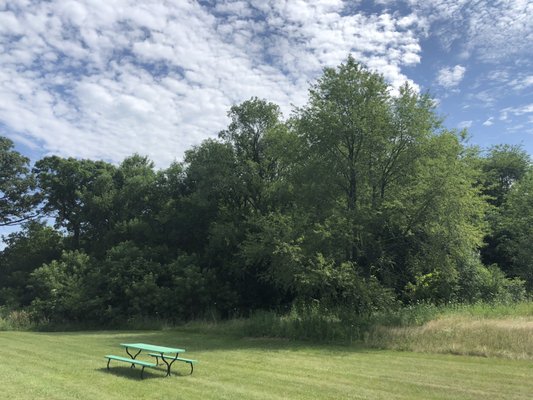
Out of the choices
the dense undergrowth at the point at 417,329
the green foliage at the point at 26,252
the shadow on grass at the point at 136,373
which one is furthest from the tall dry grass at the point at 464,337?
the green foliage at the point at 26,252

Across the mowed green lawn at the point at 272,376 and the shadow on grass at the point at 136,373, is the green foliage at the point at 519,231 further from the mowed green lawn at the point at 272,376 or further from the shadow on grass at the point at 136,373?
the shadow on grass at the point at 136,373

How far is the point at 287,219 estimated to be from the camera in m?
25.9

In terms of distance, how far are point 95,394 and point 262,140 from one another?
2934cm

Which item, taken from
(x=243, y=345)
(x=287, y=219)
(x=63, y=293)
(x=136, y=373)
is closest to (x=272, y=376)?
(x=136, y=373)

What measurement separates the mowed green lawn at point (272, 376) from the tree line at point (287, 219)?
7749mm

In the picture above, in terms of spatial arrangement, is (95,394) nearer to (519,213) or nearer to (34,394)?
(34,394)

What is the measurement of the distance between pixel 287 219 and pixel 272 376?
1498 centimetres

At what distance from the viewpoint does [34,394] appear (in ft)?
28.2

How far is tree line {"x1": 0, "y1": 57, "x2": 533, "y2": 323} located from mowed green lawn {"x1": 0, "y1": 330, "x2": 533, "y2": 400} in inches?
305

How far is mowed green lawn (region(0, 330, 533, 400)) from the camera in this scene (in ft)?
30.0

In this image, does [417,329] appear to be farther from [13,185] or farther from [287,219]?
[13,185]

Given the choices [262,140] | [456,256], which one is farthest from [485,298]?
→ [262,140]

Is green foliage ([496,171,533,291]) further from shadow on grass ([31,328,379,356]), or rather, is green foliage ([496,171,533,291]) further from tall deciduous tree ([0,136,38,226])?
tall deciduous tree ([0,136,38,226])

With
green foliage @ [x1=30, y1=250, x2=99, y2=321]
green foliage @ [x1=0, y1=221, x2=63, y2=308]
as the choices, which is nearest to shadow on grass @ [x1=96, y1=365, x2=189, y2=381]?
green foliage @ [x1=30, y1=250, x2=99, y2=321]
